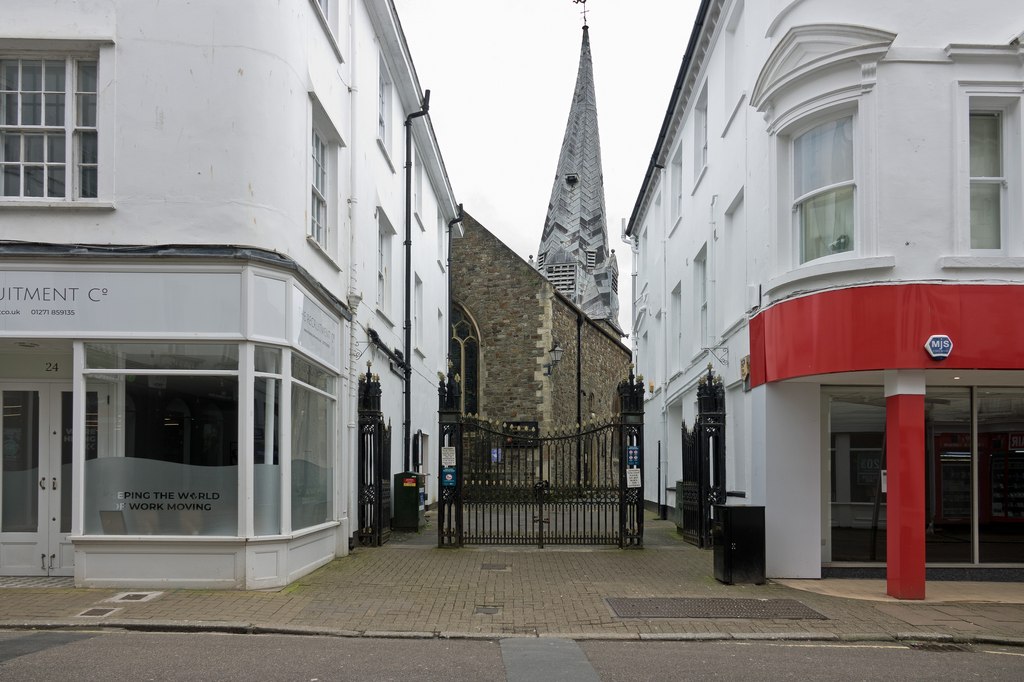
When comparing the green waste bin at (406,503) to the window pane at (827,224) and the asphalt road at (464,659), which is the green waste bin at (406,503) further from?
the asphalt road at (464,659)

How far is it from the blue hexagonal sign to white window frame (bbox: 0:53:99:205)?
9.79 meters

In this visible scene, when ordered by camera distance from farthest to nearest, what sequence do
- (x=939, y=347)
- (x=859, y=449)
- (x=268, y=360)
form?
(x=859, y=449)
(x=268, y=360)
(x=939, y=347)

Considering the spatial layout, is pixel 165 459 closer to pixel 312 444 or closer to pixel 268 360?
pixel 268 360

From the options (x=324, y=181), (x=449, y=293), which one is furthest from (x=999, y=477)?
(x=449, y=293)

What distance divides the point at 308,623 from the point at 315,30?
825 centimetres

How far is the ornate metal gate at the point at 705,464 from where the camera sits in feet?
52.1

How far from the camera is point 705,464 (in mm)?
16312

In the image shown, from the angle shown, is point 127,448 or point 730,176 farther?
point 730,176

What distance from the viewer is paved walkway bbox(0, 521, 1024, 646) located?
9.22 meters

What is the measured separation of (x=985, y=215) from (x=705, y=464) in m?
6.33

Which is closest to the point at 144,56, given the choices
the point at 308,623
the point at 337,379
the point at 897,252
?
the point at 337,379

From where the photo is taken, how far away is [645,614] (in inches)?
402

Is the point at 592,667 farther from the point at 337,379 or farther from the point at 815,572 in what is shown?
the point at 337,379

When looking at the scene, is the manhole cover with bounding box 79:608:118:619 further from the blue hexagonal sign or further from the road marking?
the blue hexagonal sign
